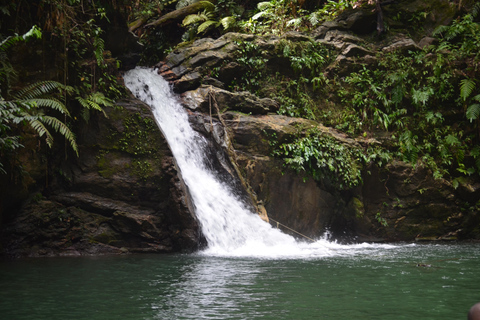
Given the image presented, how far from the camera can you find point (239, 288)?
4.48m

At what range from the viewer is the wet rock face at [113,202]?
305 inches

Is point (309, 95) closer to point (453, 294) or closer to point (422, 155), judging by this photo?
point (422, 155)

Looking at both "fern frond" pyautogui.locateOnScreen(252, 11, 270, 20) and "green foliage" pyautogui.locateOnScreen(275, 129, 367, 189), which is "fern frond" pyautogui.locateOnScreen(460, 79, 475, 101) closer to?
"green foliage" pyautogui.locateOnScreen(275, 129, 367, 189)

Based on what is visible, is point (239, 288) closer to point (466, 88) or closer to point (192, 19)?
point (466, 88)

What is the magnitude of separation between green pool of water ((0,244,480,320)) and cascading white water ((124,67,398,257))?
1579mm

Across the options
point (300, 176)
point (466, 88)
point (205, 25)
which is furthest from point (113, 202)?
point (466, 88)

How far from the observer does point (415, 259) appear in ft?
22.5

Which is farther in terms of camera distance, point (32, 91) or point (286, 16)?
point (286, 16)

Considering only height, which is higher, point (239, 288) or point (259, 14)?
point (259, 14)

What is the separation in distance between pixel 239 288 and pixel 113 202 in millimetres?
4611

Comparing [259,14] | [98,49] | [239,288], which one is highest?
[259,14]

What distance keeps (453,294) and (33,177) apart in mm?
7006

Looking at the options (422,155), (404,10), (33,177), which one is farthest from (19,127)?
(404,10)

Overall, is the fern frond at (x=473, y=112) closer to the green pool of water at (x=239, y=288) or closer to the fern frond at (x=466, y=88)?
the fern frond at (x=466, y=88)
